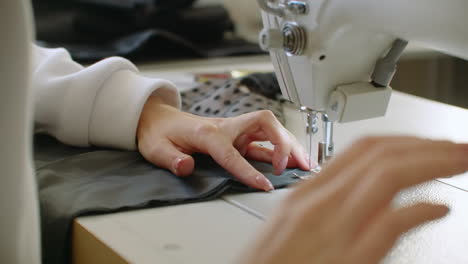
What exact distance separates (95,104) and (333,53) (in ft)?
1.16

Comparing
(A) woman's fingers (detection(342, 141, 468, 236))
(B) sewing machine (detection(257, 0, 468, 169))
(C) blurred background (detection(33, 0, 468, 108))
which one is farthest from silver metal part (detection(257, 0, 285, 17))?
(C) blurred background (detection(33, 0, 468, 108))

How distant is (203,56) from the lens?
1879 mm

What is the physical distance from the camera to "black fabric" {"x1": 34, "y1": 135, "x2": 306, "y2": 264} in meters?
0.75

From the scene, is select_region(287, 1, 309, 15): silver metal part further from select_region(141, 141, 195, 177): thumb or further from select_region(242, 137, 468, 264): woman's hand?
select_region(242, 137, 468, 264): woman's hand

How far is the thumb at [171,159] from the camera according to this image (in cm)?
84

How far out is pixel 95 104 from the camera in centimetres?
97

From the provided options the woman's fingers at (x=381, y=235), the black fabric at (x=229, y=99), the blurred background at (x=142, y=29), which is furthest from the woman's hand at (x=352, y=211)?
the blurred background at (x=142, y=29)

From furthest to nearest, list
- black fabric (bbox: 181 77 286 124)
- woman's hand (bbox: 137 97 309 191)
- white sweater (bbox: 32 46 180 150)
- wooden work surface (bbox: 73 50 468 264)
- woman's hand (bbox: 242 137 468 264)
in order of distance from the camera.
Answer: black fabric (bbox: 181 77 286 124) → white sweater (bbox: 32 46 180 150) → woman's hand (bbox: 137 97 309 191) → wooden work surface (bbox: 73 50 468 264) → woman's hand (bbox: 242 137 468 264)

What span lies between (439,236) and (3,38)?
1.47 feet

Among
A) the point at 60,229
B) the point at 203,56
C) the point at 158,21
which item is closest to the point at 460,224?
the point at 60,229

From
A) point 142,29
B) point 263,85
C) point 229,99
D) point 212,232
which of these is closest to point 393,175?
point 212,232

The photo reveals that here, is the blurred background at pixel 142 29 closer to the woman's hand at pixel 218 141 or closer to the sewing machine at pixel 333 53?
the woman's hand at pixel 218 141

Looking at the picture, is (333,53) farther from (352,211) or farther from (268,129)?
(352,211)

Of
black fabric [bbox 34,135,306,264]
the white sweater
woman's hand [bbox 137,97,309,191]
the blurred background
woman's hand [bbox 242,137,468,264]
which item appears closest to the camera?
woman's hand [bbox 242,137,468,264]
